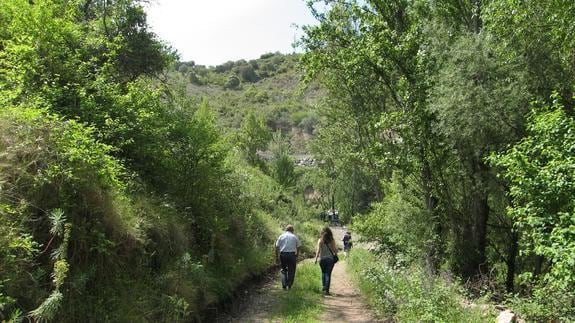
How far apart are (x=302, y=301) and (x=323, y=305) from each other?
0.50 metres

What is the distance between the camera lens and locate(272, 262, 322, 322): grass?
380 inches

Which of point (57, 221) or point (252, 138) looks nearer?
point (57, 221)

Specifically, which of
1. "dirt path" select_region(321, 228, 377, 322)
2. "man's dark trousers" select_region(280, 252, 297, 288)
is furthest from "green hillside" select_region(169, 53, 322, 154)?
"man's dark trousers" select_region(280, 252, 297, 288)

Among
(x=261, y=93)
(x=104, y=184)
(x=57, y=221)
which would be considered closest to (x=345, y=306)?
(x=104, y=184)

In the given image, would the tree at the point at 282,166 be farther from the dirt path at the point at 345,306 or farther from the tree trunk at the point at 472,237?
the tree trunk at the point at 472,237

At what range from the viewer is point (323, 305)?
10883mm

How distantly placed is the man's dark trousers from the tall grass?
79.9 inches

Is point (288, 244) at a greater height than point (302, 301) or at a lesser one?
greater

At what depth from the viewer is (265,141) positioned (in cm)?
4831

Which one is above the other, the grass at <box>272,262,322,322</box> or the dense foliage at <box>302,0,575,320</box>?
the dense foliage at <box>302,0,575,320</box>

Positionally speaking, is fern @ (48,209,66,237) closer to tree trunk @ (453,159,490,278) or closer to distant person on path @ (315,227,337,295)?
distant person on path @ (315,227,337,295)

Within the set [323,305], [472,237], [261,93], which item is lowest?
[323,305]

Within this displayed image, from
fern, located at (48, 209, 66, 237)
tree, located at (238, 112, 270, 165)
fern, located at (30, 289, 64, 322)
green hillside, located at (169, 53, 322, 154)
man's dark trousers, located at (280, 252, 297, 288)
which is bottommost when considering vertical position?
man's dark trousers, located at (280, 252, 297, 288)

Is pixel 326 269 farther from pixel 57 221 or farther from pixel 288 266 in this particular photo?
pixel 57 221
